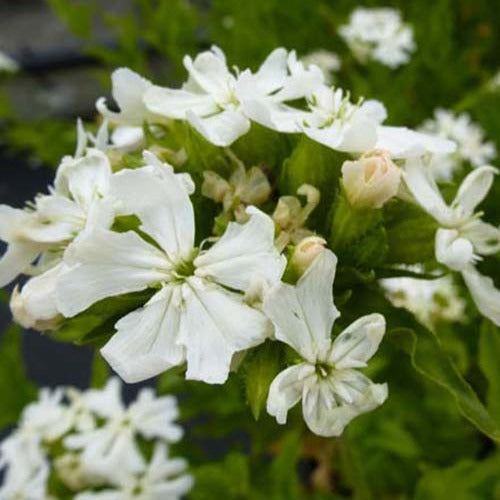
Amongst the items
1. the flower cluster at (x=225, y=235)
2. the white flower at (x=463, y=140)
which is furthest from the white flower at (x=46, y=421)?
the white flower at (x=463, y=140)

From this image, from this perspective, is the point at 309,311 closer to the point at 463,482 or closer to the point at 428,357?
the point at 428,357

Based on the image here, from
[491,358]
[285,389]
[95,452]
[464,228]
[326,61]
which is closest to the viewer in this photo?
[285,389]

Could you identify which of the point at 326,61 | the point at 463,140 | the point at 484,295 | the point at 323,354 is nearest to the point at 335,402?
the point at 323,354

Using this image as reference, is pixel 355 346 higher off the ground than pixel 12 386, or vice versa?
pixel 355 346

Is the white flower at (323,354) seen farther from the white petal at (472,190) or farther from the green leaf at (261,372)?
the white petal at (472,190)

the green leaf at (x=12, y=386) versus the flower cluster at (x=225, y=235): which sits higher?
the flower cluster at (x=225, y=235)

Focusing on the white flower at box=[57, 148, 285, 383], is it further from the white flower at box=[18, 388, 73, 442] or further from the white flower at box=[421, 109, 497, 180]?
the white flower at box=[421, 109, 497, 180]

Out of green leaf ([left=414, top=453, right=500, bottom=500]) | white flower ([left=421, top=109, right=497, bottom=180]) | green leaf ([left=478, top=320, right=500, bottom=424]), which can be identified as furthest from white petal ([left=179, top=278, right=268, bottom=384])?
white flower ([left=421, top=109, right=497, bottom=180])
